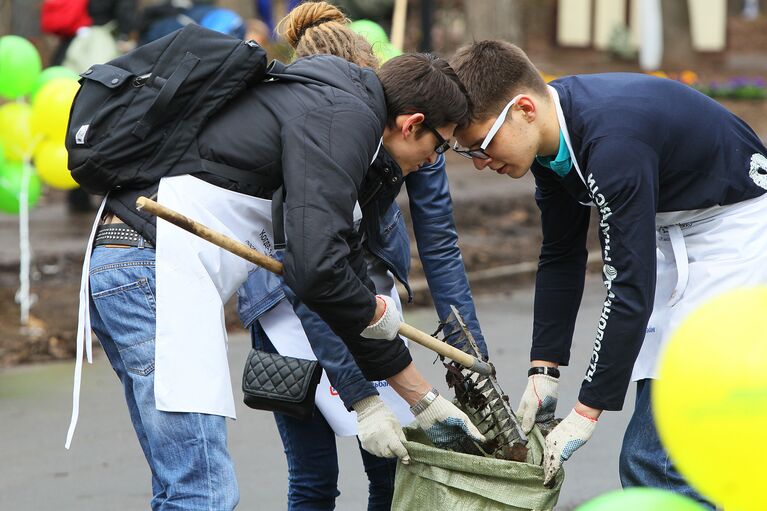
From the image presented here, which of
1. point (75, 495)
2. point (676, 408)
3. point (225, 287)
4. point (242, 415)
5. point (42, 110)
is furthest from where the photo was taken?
point (42, 110)

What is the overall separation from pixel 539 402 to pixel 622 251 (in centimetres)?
69

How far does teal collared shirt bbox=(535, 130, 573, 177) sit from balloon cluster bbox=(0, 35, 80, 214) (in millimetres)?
3788

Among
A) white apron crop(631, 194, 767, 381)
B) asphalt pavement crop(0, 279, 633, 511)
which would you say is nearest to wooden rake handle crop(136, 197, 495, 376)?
white apron crop(631, 194, 767, 381)

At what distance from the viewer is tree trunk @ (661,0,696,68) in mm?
20000

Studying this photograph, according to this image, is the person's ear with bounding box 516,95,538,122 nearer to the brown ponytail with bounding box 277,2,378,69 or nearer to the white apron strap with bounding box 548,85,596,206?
the white apron strap with bounding box 548,85,596,206

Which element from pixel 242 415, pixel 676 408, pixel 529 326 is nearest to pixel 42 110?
pixel 242 415

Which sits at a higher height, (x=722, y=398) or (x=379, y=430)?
(x=722, y=398)

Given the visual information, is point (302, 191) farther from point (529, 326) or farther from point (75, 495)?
point (529, 326)

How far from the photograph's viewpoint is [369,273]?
138 inches

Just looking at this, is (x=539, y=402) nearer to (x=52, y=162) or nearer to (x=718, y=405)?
(x=718, y=405)

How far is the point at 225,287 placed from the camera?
304cm

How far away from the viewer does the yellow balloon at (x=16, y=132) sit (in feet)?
22.0

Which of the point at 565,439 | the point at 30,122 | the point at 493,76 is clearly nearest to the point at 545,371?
the point at 565,439

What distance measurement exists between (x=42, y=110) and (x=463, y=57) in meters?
3.92
